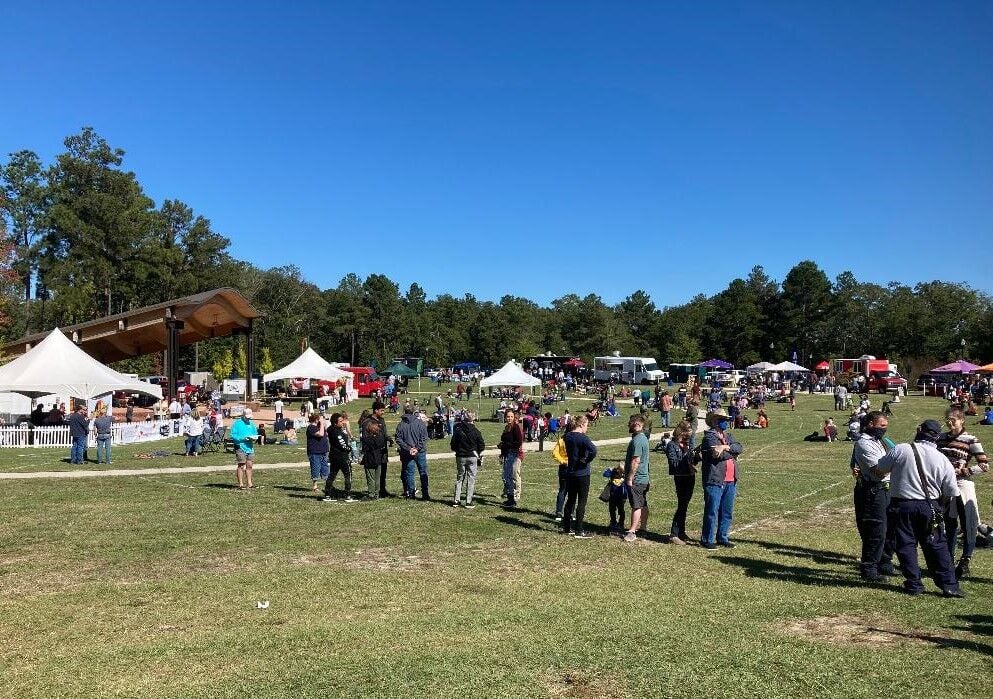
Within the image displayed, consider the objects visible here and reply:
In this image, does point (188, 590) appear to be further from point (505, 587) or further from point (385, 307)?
point (385, 307)

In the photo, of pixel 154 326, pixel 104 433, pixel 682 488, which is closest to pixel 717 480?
pixel 682 488

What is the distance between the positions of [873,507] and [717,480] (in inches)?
79.7

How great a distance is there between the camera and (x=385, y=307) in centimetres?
9531

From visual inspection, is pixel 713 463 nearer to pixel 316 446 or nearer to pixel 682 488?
pixel 682 488

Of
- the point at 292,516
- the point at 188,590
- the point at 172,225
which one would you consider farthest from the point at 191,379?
the point at 188,590

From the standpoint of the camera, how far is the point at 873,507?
28.2ft

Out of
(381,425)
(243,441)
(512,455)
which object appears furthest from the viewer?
(243,441)

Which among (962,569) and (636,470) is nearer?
(962,569)

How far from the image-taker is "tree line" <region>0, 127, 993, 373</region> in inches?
2357

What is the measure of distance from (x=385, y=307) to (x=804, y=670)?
298ft

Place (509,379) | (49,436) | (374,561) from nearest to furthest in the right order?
(374,561), (49,436), (509,379)

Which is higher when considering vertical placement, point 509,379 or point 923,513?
point 509,379

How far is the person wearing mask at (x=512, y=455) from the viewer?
13.6 meters

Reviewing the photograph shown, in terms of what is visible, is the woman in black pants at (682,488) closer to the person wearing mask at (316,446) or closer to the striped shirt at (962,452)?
the striped shirt at (962,452)
